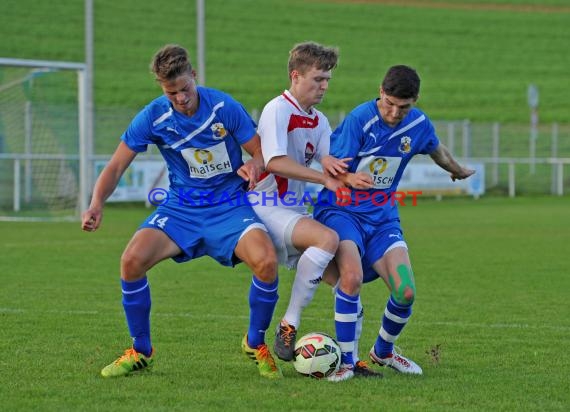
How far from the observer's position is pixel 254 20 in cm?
4947

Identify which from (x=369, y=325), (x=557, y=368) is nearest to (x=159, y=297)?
(x=369, y=325)

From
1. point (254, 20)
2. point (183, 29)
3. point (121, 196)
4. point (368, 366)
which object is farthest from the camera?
point (254, 20)

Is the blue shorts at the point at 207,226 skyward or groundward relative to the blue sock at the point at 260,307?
skyward

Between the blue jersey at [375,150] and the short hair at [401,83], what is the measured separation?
0.29m

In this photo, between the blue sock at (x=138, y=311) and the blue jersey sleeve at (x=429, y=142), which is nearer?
the blue sock at (x=138, y=311)

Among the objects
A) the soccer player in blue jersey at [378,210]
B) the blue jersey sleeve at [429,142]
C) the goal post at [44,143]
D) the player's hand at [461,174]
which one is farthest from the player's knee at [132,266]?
the goal post at [44,143]

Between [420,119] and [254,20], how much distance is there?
4336cm

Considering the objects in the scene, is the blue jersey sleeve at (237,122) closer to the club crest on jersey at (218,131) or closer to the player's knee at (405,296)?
the club crest on jersey at (218,131)

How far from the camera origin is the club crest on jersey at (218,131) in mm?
6598

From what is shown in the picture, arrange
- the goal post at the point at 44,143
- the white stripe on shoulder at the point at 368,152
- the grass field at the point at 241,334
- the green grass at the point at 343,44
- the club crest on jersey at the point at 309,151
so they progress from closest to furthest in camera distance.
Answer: the grass field at the point at 241,334 → the white stripe on shoulder at the point at 368,152 → the club crest on jersey at the point at 309,151 → the goal post at the point at 44,143 → the green grass at the point at 343,44

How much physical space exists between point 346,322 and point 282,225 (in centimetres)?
71

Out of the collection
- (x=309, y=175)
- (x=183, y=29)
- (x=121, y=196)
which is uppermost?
(x=183, y=29)

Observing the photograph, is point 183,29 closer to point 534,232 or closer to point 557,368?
point 534,232

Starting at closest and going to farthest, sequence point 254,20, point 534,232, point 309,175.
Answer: point 309,175, point 534,232, point 254,20
